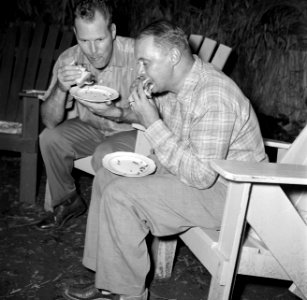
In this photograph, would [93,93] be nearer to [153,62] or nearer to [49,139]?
[49,139]

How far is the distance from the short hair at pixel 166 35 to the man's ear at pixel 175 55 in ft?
0.07

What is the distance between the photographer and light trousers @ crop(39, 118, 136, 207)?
9.55 feet

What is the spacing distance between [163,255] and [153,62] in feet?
3.98

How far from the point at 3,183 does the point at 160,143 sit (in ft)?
8.16

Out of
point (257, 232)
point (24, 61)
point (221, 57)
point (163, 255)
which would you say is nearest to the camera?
point (257, 232)

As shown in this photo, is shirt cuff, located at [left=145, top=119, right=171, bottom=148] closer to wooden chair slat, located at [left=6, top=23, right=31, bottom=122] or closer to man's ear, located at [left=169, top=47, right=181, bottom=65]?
man's ear, located at [left=169, top=47, right=181, bottom=65]

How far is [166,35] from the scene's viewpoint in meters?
1.92

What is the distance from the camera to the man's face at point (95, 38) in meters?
2.68

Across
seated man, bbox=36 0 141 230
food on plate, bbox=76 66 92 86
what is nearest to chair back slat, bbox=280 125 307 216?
seated man, bbox=36 0 141 230

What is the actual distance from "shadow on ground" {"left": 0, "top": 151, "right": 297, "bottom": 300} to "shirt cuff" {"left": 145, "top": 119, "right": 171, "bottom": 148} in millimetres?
1013

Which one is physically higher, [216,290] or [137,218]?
[137,218]

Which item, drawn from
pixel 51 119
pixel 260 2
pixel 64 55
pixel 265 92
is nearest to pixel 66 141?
pixel 51 119

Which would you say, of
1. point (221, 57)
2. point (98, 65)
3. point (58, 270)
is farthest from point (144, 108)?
point (221, 57)

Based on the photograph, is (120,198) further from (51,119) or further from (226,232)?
(51,119)
